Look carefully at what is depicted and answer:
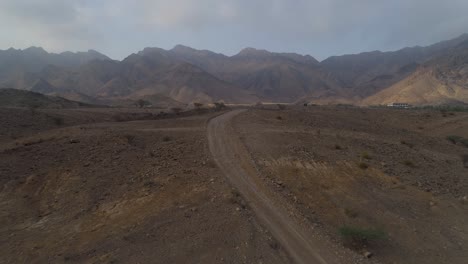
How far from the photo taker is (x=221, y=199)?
43.5ft

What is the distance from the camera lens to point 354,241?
11.8 m

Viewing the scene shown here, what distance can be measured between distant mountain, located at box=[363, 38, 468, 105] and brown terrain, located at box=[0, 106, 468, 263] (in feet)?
326

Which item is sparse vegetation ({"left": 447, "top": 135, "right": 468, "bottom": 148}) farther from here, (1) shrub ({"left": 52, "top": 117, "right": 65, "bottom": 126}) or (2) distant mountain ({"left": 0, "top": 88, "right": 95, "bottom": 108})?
(2) distant mountain ({"left": 0, "top": 88, "right": 95, "bottom": 108})

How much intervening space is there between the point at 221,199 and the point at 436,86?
12792 centimetres

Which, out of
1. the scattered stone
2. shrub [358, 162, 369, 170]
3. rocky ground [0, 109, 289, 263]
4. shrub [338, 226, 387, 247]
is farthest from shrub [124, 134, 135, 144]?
the scattered stone

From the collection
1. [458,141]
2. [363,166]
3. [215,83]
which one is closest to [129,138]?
[363,166]

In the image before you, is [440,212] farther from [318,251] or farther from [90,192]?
[90,192]

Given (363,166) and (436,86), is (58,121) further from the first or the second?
(436,86)

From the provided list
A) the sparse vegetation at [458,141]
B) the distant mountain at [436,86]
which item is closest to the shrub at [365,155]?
the sparse vegetation at [458,141]

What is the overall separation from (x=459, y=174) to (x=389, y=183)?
664cm

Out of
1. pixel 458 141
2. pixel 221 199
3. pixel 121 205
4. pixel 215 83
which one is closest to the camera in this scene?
pixel 221 199

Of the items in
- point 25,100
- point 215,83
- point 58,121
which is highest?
point 215,83

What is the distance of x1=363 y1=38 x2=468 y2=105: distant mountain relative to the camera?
110500 millimetres

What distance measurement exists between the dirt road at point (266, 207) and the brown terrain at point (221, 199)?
50 millimetres
